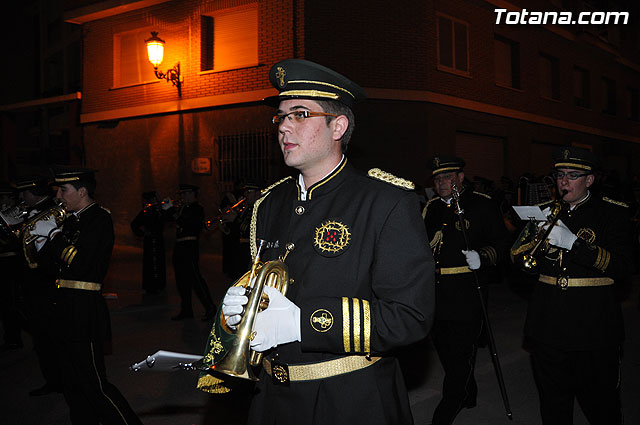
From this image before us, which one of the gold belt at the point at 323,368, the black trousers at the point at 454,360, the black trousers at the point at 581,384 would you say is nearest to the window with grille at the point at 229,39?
the black trousers at the point at 454,360

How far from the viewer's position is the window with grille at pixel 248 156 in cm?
1450

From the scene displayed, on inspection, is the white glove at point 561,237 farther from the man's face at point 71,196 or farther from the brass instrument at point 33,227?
the brass instrument at point 33,227

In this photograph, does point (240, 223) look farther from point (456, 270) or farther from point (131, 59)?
point (131, 59)

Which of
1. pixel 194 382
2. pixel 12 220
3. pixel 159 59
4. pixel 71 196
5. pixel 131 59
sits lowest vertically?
pixel 194 382

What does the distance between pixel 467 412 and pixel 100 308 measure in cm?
371

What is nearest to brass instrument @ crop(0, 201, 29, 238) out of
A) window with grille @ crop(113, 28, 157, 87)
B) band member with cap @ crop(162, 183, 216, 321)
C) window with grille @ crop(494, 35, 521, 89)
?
band member with cap @ crop(162, 183, 216, 321)

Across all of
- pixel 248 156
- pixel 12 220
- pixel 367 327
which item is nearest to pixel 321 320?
pixel 367 327

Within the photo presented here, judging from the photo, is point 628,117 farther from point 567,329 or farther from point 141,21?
point 567,329

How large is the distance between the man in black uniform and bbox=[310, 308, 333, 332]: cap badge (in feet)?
10.1

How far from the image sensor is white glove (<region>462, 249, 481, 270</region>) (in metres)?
5.10

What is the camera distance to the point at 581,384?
4.16 metres

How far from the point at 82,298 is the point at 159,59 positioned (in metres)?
12.5

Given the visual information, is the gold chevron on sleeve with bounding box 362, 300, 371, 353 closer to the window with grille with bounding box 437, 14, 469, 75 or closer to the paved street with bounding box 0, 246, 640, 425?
the paved street with bounding box 0, 246, 640, 425

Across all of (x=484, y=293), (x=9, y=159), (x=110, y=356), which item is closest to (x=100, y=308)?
(x=110, y=356)
